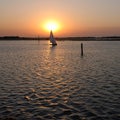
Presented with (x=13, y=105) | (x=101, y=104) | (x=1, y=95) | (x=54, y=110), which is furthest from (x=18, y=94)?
(x=101, y=104)

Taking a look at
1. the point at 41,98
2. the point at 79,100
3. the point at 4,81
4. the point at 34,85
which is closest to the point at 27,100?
the point at 41,98

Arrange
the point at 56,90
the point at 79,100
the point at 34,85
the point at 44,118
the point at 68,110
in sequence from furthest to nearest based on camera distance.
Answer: the point at 34,85
the point at 56,90
the point at 79,100
the point at 68,110
the point at 44,118

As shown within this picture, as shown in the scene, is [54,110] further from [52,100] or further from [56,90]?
[56,90]

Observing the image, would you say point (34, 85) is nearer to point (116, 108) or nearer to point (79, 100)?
point (79, 100)

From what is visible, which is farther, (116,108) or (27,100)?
(27,100)

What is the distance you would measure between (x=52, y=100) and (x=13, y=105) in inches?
117

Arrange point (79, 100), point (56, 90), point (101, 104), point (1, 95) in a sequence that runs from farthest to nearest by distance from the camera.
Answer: point (56, 90), point (1, 95), point (79, 100), point (101, 104)

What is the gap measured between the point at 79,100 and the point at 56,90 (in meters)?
3.65

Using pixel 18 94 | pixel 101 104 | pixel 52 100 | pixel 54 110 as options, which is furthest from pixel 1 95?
pixel 101 104

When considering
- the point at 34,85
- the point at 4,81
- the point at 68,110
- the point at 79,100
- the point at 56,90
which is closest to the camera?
the point at 68,110

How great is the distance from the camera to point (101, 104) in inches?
643

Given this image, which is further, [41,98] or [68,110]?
[41,98]

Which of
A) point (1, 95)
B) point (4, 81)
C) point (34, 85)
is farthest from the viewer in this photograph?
point (4, 81)

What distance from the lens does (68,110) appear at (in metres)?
15.2
